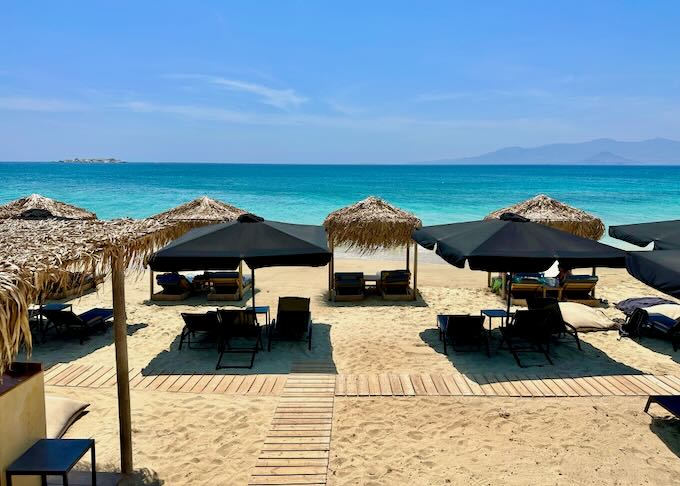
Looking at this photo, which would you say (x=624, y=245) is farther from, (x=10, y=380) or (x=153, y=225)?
(x=10, y=380)


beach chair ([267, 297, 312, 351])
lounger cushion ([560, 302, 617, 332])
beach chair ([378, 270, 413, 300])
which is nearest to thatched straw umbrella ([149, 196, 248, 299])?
beach chair ([378, 270, 413, 300])

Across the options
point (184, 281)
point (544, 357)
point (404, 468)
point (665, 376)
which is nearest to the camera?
point (404, 468)

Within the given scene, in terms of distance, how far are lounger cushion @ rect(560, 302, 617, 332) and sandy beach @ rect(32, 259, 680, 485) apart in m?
0.18

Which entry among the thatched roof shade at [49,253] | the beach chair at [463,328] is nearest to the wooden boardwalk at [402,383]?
the beach chair at [463,328]

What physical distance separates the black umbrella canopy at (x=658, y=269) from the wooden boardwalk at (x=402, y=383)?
1.52 metres

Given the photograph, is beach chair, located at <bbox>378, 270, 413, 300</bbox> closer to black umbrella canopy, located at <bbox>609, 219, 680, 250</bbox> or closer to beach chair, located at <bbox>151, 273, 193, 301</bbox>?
black umbrella canopy, located at <bbox>609, 219, 680, 250</bbox>

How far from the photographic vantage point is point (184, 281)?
1066cm

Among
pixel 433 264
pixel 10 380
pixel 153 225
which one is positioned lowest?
pixel 433 264

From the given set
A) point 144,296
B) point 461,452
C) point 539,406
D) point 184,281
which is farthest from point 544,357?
point 144,296

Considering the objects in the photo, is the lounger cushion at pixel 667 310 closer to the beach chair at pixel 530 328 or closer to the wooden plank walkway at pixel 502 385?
the wooden plank walkway at pixel 502 385

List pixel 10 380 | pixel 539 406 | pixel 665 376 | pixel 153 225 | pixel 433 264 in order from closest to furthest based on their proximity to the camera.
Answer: pixel 10 380 → pixel 153 225 → pixel 539 406 → pixel 665 376 → pixel 433 264

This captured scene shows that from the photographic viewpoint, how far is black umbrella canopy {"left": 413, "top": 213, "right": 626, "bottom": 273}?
6.34 metres

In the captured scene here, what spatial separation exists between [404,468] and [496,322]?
17.5 feet

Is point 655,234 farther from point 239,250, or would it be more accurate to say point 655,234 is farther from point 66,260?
point 66,260
